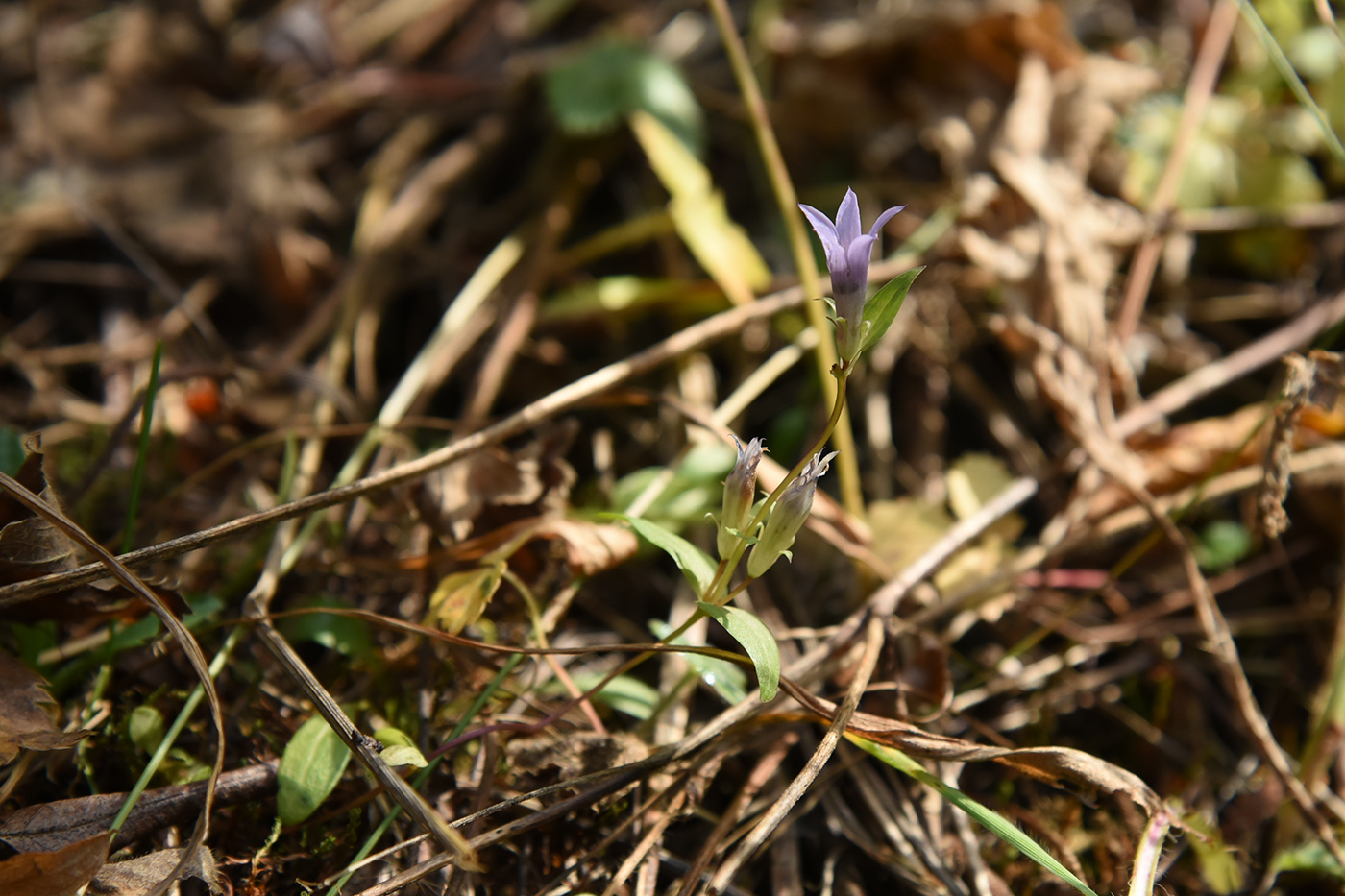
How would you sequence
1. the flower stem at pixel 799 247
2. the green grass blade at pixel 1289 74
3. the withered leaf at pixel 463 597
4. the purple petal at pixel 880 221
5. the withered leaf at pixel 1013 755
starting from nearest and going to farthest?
the purple petal at pixel 880 221
the withered leaf at pixel 1013 755
the withered leaf at pixel 463 597
the green grass blade at pixel 1289 74
the flower stem at pixel 799 247

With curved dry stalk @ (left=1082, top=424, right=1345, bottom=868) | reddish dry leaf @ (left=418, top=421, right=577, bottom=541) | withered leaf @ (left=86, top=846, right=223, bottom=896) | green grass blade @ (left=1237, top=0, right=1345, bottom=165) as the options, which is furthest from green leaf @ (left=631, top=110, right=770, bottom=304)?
withered leaf @ (left=86, top=846, right=223, bottom=896)

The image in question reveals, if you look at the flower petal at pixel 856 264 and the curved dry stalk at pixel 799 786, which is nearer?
the flower petal at pixel 856 264

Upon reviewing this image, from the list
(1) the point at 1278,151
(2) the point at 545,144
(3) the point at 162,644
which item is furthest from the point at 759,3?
(3) the point at 162,644

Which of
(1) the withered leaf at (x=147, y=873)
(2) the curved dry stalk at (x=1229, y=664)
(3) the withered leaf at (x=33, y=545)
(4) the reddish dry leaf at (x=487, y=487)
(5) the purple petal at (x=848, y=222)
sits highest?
(5) the purple petal at (x=848, y=222)

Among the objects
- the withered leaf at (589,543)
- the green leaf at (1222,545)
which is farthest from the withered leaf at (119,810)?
the green leaf at (1222,545)

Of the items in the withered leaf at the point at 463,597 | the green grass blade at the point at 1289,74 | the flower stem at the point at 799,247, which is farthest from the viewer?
the flower stem at the point at 799,247

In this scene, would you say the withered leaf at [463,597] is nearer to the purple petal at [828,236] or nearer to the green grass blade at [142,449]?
the green grass blade at [142,449]

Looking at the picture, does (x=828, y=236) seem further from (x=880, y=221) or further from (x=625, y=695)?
(x=625, y=695)

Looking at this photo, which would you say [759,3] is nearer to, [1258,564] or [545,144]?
[545,144]
